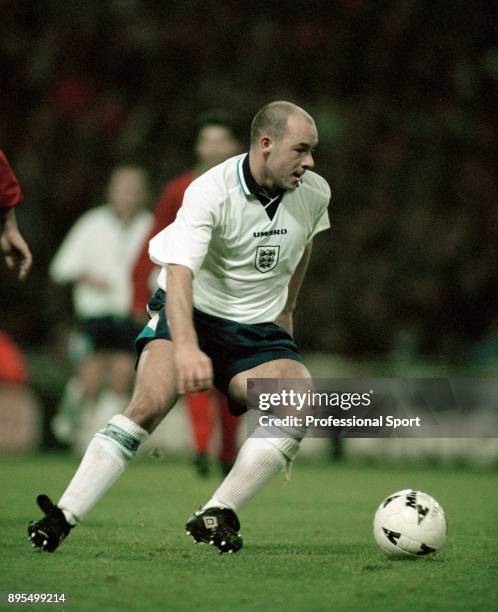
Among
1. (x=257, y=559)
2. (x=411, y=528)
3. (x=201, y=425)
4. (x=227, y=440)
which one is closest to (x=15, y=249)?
(x=257, y=559)

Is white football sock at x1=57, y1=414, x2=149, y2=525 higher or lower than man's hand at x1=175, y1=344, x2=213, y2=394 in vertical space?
lower

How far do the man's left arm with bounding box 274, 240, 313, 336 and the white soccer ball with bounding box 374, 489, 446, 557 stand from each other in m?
0.81

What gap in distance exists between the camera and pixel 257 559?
417 cm

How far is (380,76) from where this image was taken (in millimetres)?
14445

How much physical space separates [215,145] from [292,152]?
2.57 metres

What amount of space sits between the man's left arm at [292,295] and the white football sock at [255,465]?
0.51 meters

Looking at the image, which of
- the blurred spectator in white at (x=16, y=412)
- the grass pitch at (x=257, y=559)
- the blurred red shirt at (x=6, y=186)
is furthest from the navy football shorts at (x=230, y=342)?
the blurred spectator in white at (x=16, y=412)

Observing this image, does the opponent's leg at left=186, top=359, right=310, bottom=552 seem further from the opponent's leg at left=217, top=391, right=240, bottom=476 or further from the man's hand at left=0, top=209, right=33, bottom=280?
the opponent's leg at left=217, top=391, right=240, bottom=476

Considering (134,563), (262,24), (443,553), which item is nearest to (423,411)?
(443,553)

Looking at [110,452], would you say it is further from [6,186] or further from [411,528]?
[6,186]

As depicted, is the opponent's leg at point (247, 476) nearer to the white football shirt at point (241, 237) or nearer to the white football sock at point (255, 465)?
the white football sock at point (255, 465)

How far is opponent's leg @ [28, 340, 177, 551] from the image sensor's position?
13.4 ft

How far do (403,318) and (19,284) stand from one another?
400cm

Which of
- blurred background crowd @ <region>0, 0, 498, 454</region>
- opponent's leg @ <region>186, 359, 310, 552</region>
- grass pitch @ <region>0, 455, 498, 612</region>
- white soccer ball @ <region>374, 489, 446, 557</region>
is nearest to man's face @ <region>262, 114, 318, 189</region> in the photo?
opponent's leg @ <region>186, 359, 310, 552</region>
